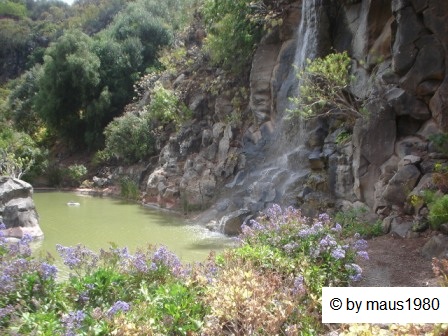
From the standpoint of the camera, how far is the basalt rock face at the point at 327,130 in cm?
868

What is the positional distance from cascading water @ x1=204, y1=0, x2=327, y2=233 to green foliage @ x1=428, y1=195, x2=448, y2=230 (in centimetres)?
439

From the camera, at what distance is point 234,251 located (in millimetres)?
5238

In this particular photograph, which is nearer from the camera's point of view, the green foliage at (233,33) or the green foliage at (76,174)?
the green foliage at (233,33)

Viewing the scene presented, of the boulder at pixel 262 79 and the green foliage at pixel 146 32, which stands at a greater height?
the green foliage at pixel 146 32

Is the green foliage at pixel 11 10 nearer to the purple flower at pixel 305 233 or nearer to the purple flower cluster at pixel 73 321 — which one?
the purple flower at pixel 305 233

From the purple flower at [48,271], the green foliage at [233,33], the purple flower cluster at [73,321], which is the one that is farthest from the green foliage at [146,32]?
the purple flower cluster at [73,321]

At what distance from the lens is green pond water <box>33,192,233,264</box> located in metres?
9.89

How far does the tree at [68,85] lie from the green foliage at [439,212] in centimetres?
2132

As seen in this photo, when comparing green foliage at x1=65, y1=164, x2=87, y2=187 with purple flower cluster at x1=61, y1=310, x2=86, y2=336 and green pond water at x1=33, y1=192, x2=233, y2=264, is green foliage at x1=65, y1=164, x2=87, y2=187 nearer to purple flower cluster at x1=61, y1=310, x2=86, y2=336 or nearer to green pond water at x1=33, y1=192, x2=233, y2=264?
green pond water at x1=33, y1=192, x2=233, y2=264

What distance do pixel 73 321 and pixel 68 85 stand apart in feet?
77.4

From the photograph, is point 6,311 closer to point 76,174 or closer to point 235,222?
point 235,222

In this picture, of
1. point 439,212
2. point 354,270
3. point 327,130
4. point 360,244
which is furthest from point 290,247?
point 327,130

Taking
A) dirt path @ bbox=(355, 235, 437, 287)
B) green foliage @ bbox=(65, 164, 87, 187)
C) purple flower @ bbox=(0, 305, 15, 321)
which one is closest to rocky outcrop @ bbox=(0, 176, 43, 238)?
purple flower @ bbox=(0, 305, 15, 321)

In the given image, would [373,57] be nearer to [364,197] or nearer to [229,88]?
[364,197]
